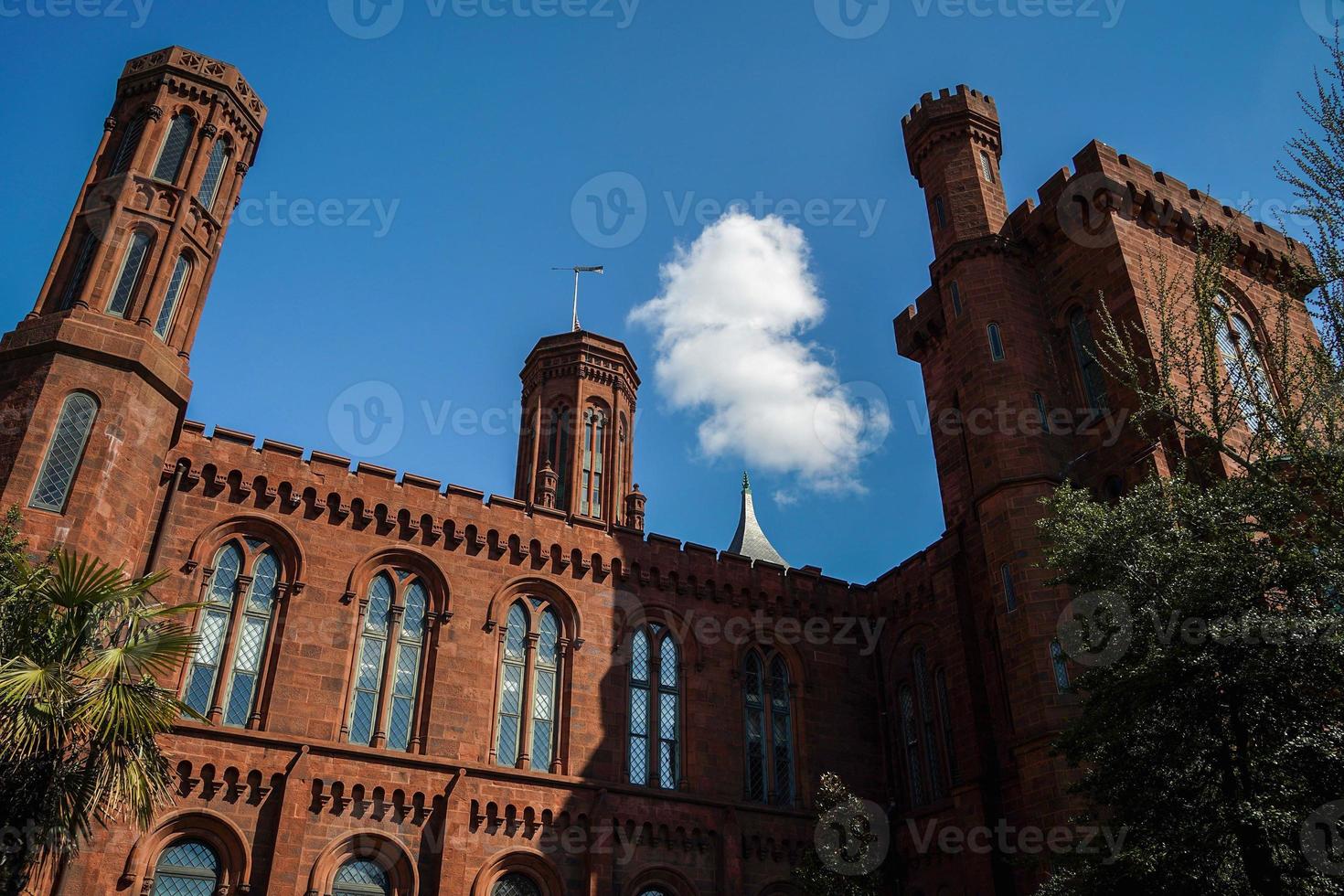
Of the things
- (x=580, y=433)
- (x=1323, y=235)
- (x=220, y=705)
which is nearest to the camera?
(x=1323, y=235)

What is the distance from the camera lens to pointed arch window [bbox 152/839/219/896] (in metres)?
16.0

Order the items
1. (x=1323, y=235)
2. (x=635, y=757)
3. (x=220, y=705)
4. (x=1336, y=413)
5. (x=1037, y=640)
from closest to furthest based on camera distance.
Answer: (x=1323, y=235), (x=1336, y=413), (x=220, y=705), (x=1037, y=640), (x=635, y=757)

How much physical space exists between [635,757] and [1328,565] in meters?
13.5

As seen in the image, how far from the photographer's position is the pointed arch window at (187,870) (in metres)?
16.0

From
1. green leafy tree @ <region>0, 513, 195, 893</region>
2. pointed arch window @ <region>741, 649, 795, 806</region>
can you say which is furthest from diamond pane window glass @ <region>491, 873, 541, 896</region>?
green leafy tree @ <region>0, 513, 195, 893</region>

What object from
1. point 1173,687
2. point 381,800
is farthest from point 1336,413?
point 381,800

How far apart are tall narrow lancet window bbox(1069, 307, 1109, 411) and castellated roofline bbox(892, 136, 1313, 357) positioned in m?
1.62

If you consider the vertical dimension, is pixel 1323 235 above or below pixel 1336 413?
above

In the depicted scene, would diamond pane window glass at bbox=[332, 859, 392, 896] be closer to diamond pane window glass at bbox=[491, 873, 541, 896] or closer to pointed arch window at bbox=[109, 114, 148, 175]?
diamond pane window glass at bbox=[491, 873, 541, 896]

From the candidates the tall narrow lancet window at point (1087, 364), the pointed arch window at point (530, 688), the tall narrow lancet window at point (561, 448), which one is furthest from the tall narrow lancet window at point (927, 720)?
the tall narrow lancet window at point (561, 448)

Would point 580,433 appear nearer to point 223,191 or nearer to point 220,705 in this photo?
point 223,191

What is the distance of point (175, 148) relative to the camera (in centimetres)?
2080

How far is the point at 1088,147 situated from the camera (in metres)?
23.1

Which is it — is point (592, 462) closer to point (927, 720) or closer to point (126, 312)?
point (927, 720)
